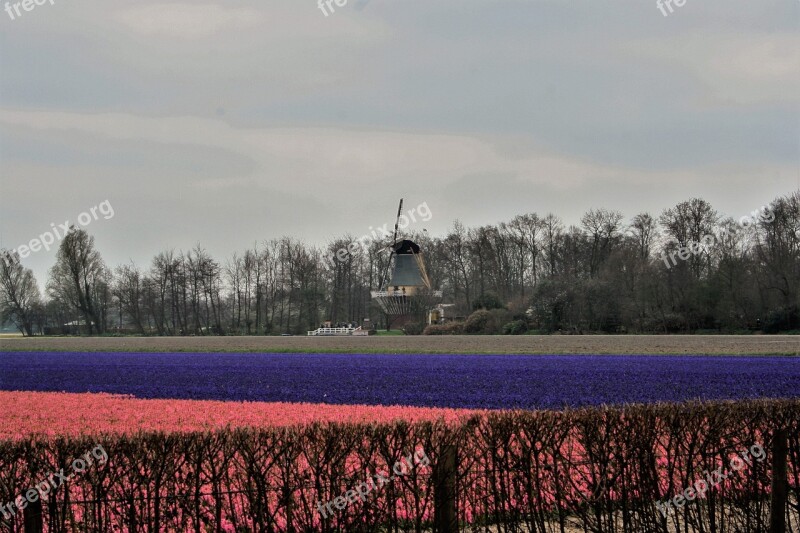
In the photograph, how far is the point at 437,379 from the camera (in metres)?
34.1

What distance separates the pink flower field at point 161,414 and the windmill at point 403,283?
82.4 m

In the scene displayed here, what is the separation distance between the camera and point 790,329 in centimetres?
7500

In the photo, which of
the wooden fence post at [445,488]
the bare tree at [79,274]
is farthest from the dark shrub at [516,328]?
the wooden fence post at [445,488]

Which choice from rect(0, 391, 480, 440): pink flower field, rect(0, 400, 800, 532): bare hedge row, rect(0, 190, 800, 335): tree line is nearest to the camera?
rect(0, 400, 800, 532): bare hedge row

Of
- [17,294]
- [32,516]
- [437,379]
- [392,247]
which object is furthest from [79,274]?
[32,516]

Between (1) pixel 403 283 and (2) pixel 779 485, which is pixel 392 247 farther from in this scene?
(2) pixel 779 485

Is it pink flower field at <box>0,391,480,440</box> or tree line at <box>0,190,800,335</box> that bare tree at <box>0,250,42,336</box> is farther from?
pink flower field at <box>0,391,480,440</box>

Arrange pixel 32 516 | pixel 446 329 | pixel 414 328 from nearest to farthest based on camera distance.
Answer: pixel 32 516 < pixel 446 329 < pixel 414 328

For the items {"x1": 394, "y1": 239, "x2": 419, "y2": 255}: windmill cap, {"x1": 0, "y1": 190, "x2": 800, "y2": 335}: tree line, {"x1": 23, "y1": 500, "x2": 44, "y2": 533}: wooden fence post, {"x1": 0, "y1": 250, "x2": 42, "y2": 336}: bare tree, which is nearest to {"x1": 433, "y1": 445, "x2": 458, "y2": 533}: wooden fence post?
{"x1": 23, "y1": 500, "x2": 44, "y2": 533}: wooden fence post

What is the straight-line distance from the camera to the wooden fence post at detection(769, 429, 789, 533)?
9555mm

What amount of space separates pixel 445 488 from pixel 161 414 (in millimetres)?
16000

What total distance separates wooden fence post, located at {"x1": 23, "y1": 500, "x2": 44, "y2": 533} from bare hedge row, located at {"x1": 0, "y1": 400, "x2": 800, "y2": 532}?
0.18 metres

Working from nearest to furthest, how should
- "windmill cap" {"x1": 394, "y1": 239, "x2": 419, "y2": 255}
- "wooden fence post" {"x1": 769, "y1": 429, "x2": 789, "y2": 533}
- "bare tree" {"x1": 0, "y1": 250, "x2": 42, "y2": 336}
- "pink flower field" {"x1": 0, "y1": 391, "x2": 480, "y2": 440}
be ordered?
"wooden fence post" {"x1": 769, "y1": 429, "x2": 789, "y2": 533} → "pink flower field" {"x1": 0, "y1": 391, "x2": 480, "y2": 440} → "windmill cap" {"x1": 394, "y1": 239, "x2": 419, "y2": 255} → "bare tree" {"x1": 0, "y1": 250, "x2": 42, "y2": 336}

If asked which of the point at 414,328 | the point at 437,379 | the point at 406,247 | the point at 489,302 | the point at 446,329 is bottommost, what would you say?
the point at 437,379
